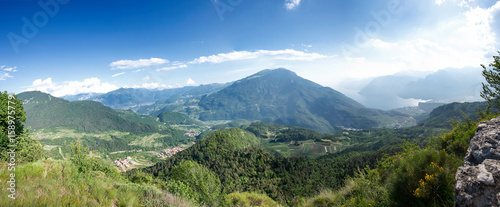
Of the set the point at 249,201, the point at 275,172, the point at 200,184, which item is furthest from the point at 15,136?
the point at 275,172

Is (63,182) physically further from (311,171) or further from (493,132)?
(311,171)

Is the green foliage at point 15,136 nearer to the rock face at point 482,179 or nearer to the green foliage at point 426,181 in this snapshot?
the rock face at point 482,179

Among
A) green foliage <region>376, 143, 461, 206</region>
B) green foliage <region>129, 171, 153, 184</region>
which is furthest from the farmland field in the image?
green foliage <region>376, 143, 461, 206</region>

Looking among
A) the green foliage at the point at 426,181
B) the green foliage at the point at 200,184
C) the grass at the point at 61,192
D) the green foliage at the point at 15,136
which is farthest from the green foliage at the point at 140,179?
the green foliage at the point at 426,181

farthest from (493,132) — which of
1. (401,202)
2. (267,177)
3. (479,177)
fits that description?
(267,177)

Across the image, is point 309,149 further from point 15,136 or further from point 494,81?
point 15,136

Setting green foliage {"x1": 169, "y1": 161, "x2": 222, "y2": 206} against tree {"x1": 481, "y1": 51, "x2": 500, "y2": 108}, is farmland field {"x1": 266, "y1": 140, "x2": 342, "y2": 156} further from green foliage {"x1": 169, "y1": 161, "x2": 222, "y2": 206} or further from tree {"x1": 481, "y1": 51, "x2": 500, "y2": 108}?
green foliage {"x1": 169, "y1": 161, "x2": 222, "y2": 206}

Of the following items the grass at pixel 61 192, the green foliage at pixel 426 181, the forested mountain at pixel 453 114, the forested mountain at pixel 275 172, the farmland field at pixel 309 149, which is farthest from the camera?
the forested mountain at pixel 453 114

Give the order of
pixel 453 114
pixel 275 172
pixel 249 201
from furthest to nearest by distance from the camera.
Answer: pixel 453 114 < pixel 275 172 < pixel 249 201
